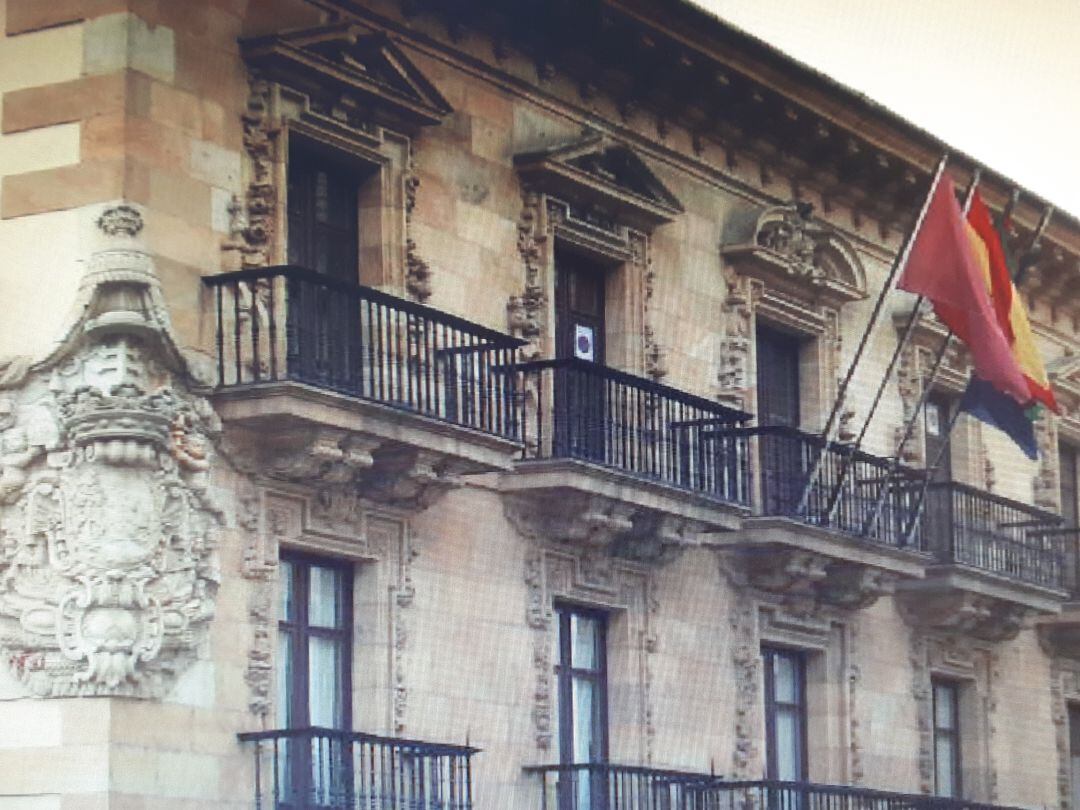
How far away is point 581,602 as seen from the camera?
21859mm

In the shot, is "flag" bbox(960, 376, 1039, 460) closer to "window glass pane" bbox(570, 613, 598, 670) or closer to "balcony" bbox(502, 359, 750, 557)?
"balcony" bbox(502, 359, 750, 557)

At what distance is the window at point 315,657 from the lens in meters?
18.6

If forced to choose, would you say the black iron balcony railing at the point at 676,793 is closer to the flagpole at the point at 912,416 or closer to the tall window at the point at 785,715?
the tall window at the point at 785,715

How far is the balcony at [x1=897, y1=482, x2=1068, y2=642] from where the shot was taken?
2580 cm

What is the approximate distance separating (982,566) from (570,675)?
563cm

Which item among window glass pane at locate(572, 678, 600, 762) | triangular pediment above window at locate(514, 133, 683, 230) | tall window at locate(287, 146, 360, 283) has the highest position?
triangular pediment above window at locate(514, 133, 683, 230)

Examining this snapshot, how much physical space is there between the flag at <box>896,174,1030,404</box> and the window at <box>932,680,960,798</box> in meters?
4.08

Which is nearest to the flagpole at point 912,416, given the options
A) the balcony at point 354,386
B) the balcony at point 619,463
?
the balcony at point 619,463

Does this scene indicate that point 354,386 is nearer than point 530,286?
Yes

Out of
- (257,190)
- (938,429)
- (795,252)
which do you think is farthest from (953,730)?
(257,190)

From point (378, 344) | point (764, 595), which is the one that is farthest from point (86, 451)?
point (764, 595)

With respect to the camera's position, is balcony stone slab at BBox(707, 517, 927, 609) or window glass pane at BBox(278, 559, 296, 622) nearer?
window glass pane at BBox(278, 559, 296, 622)

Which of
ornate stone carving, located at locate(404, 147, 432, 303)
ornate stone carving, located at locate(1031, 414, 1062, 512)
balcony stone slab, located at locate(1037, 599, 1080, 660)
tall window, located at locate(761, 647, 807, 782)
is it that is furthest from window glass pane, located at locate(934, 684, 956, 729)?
ornate stone carving, located at locate(404, 147, 432, 303)

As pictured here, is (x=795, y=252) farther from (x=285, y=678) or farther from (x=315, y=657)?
(x=285, y=678)
